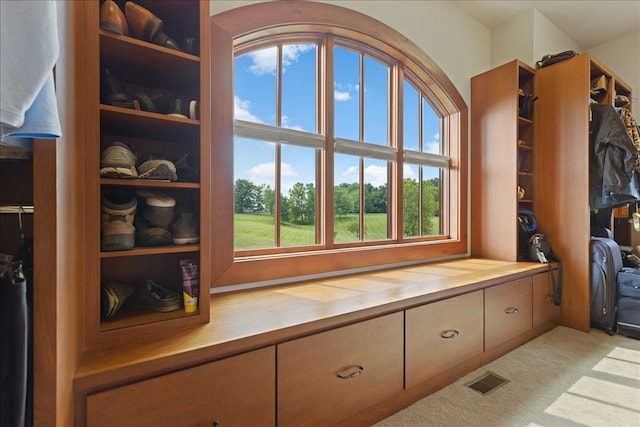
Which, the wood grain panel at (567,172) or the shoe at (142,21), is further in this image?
the wood grain panel at (567,172)

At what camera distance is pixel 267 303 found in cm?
150

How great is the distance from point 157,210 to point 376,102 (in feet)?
6.55

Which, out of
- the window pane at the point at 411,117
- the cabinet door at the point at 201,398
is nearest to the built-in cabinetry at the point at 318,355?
the cabinet door at the point at 201,398

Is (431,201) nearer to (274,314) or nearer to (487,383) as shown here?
(487,383)

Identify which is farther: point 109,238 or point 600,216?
point 600,216

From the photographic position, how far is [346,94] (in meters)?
2.38

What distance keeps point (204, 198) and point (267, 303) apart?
0.62m

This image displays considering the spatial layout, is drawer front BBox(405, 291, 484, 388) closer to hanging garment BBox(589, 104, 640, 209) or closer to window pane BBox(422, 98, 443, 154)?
window pane BBox(422, 98, 443, 154)

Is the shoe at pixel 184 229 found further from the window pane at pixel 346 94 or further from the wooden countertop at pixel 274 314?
the window pane at pixel 346 94

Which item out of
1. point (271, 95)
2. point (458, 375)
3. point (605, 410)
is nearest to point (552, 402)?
point (605, 410)

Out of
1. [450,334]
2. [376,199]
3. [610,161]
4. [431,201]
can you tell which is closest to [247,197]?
[376,199]

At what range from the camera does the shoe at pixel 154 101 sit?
1193mm

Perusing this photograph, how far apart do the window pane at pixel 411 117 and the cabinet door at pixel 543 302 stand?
1.53 m

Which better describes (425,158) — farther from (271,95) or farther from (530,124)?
(271,95)
